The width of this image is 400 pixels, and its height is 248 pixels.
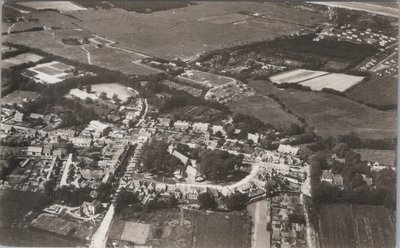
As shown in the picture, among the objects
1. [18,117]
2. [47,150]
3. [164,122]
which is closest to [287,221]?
[164,122]

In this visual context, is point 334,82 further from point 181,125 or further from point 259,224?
point 259,224

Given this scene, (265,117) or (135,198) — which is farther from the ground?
(265,117)

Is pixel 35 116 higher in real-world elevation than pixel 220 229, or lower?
higher

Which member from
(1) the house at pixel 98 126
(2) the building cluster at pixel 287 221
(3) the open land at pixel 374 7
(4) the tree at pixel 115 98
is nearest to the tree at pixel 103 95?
(4) the tree at pixel 115 98

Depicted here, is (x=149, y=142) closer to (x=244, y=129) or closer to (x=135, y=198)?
(x=135, y=198)

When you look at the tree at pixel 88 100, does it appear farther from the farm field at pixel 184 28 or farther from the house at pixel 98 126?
the farm field at pixel 184 28

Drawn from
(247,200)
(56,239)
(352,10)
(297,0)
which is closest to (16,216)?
(56,239)
